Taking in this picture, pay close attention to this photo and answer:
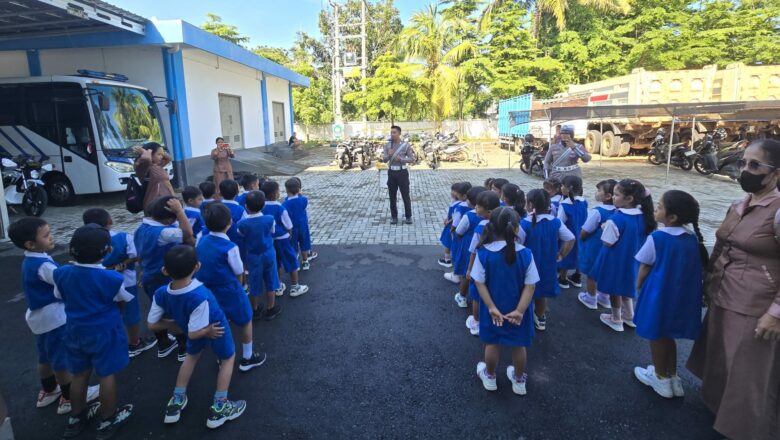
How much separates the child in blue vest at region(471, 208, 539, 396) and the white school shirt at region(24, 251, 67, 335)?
8.52ft

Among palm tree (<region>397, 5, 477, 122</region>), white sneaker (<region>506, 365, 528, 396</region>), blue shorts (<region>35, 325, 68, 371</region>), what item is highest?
palm tree (<region>397, 5, 477, 122</region>)

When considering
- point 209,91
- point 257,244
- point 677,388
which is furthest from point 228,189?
point 209,91

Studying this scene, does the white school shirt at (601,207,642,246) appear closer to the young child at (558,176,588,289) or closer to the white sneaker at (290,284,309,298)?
the young child at (558,176,588,289)

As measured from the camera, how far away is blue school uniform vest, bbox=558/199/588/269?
456 centimetres

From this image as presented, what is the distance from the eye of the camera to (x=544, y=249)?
3641 mm

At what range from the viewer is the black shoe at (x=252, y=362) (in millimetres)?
3234

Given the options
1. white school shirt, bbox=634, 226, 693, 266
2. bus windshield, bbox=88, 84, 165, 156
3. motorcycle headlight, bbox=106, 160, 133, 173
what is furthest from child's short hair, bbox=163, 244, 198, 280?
bus windshield, bbox=88, 84, 165, 156

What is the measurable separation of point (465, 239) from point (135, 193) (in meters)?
3.58

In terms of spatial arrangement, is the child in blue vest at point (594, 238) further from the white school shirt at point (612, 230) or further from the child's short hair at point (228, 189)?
the child's short hair at point (228, 189)

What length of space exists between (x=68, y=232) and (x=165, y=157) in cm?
368

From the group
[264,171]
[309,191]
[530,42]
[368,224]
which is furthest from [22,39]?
[530,42]

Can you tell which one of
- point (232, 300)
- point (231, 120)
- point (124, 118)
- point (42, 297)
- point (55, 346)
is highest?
point (231, 120)

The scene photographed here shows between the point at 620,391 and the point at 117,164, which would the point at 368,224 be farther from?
the point at 117,164

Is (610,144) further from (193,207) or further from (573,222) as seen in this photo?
(193,207)
